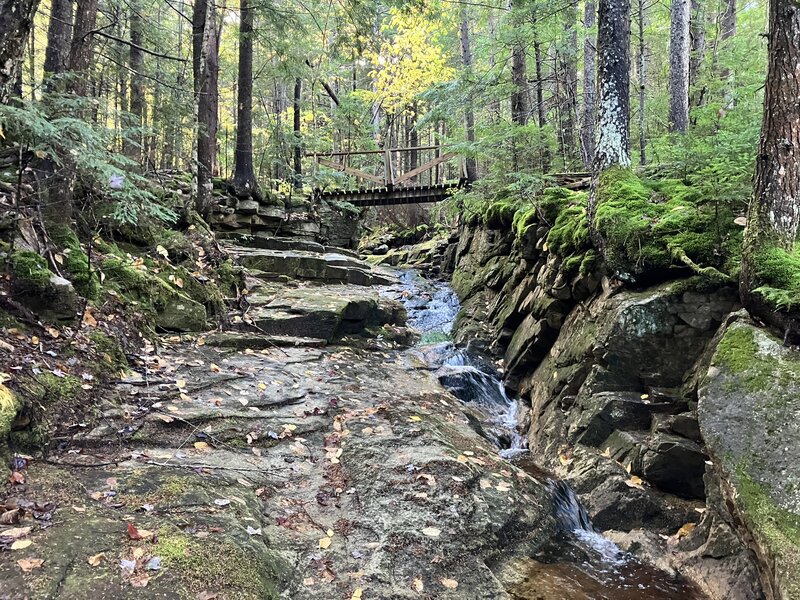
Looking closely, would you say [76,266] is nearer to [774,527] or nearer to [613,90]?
[774,527]

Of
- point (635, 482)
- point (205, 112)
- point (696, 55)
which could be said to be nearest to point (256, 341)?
point (635, 482)

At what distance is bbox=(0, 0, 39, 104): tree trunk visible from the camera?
413 cm

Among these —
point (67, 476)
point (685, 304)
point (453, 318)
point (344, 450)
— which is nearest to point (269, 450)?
point (344, 450)

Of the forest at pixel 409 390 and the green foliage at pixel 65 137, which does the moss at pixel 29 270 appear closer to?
the forest at pixel 409 390

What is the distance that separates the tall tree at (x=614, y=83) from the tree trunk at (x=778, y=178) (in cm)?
273

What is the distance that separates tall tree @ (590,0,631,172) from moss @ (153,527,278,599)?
21.7ft

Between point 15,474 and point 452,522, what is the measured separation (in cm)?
315

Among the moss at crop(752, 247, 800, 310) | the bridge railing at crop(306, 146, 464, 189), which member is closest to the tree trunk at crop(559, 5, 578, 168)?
the bridge railing at crop(306, 146, 464, 189)

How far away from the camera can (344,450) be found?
196 inches

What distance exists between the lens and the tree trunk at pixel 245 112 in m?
13.0

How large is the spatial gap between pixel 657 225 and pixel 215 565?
5657 mm

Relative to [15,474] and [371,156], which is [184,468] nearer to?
[15,474]

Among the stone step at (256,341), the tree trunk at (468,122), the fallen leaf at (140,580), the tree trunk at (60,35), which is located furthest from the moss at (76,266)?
the tree trunk at (468,122)

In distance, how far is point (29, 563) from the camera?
8.15 feet
